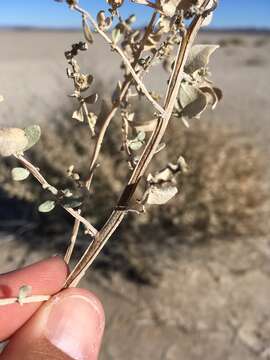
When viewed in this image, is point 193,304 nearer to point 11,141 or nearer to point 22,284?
point 22,284

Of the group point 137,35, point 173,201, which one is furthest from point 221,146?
point 137,35

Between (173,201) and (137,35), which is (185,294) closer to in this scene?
(173,201)

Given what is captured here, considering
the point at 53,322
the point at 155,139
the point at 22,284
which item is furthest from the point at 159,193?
the point at 22,284

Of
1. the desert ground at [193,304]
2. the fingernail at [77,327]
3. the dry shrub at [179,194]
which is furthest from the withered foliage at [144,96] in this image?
the dry shrub at [179,194]

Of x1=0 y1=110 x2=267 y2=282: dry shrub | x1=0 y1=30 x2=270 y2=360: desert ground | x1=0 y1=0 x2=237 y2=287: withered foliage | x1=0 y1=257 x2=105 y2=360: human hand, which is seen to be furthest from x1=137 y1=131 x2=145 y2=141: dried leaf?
x1=0 y1=110 x2=267 y2=282: dry shrub

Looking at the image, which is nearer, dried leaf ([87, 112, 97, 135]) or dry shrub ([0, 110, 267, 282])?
dried leaf ([87, 112, 97, 135])

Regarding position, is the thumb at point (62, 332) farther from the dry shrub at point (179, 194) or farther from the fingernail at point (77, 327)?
the dry shrub at point (179, 194)

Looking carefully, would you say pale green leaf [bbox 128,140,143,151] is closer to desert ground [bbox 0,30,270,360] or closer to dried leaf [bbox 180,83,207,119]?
dried leaf [bbox 180,83,207,119]
